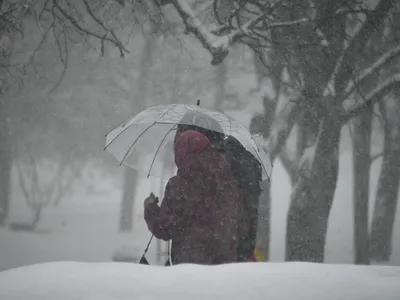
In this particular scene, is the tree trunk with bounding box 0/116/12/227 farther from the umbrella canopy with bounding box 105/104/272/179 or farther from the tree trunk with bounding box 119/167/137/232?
the umbrella canopy with bounding box 105/104/272/179

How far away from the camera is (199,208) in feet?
10.1

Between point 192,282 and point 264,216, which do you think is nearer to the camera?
point 192,282

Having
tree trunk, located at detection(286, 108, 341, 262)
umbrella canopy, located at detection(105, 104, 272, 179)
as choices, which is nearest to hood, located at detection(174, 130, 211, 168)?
umbrella canopy, located at detection(105, 104, 272, 179)

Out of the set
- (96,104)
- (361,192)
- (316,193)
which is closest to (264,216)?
(361,192)

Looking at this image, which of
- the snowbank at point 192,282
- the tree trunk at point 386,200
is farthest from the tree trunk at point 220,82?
the snowbank at point 192,282

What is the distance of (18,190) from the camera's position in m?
35.7

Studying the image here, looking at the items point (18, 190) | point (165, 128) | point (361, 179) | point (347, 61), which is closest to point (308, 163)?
point (347, 61)

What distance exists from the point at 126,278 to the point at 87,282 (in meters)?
0.13

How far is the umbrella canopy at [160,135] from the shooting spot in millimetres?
4312

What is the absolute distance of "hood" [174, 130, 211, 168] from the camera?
10.2ft

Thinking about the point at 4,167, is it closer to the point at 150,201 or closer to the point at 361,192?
the point at 361,192

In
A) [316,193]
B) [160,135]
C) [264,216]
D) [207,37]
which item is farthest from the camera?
[264,216]

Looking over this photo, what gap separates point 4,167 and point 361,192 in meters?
15.4

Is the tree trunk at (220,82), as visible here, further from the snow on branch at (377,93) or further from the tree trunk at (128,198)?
the snow on branch at (377,93)
